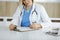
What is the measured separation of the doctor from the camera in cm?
213

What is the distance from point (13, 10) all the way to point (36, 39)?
0.88 m

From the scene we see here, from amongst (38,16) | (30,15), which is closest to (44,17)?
(38,16)

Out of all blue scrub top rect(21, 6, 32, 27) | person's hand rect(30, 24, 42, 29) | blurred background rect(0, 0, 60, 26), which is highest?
blurred background rect(0, 0, 60, 26)

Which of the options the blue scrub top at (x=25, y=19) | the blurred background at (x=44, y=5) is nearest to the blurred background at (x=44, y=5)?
the blurred background at (x=44, y=5)

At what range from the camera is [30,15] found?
2.14 metres

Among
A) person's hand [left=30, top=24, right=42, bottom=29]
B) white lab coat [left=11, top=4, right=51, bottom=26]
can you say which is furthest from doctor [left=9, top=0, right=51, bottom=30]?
person's hand [left=30, top=24, right=42, bottom=29]

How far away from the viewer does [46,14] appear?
7.04ft

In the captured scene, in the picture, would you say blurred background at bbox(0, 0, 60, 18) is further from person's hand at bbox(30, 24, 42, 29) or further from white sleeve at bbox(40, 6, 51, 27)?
person's hand at bbox(30, 24, 42, 29)

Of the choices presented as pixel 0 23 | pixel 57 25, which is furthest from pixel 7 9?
pixel 57 25

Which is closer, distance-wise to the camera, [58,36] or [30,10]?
[58,36]

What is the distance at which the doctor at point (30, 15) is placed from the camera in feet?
6.99

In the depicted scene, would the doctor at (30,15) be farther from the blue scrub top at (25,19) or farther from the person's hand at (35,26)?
→ the person's hand at (35,26)

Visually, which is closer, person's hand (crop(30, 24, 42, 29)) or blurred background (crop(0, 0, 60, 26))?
person's hand (crop(30, 24, 42, 29))

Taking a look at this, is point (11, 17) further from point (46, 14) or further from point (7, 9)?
point (46, 14)
